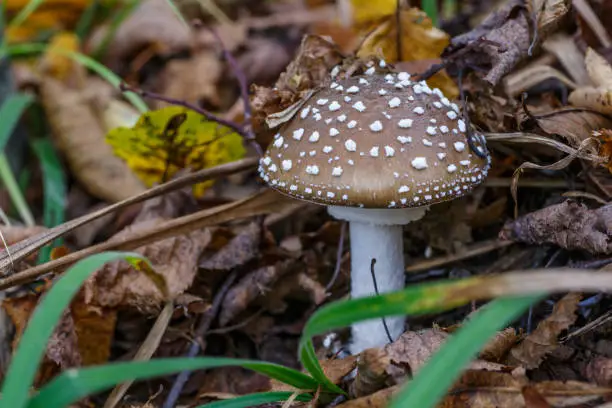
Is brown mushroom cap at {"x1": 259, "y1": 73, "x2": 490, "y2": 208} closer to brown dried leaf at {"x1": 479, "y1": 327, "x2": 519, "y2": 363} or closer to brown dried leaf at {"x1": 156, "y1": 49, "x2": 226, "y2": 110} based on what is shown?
brown dried leaf at {"x1": 479, "y1": 327, "x2": 519, "y2": 363}

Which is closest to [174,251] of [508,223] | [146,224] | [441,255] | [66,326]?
[146,224]

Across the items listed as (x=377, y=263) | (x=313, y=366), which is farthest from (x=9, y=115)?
(x=313, y=366)

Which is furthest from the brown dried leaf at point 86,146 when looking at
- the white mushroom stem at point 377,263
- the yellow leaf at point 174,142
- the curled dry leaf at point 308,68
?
the white mushroom stem at point 377,263

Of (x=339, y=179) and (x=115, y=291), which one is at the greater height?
(x=339, y=179)

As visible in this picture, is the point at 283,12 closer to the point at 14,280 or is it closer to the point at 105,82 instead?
the point at 105,82

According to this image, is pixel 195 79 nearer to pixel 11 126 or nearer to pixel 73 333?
pixel 11 126

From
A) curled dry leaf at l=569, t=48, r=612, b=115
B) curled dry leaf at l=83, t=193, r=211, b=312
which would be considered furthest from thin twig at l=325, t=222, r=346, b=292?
curled dry leaf at l=569, t=48, r=612, b=115
